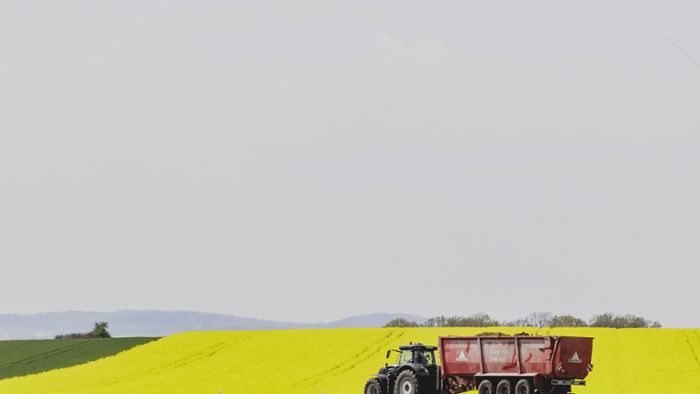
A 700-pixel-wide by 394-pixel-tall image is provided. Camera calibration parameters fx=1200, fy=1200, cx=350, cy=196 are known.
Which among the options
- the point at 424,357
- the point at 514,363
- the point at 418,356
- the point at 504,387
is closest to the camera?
the point at 514,363

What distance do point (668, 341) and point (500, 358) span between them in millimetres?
29031

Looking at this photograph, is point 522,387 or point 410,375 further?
point 410,375

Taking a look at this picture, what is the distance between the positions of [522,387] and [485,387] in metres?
1.67

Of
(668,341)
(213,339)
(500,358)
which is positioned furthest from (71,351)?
(500,358)

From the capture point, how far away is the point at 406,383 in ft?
152

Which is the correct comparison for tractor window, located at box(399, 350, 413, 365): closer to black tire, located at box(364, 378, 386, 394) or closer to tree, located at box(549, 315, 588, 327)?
black tire, located at box(364, 378, 386, 394)

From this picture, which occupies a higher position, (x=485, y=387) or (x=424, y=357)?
(x=424, y=357)

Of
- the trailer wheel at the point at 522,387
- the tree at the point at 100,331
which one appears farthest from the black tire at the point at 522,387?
the tree at the point at 100,331

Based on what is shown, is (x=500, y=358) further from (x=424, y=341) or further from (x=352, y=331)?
(x=352, y=331)

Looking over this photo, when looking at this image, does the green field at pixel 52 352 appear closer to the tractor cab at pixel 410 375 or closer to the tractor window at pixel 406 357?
the tractor cab at pixel 410 375

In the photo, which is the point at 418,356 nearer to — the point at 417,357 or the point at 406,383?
the point at 417,357

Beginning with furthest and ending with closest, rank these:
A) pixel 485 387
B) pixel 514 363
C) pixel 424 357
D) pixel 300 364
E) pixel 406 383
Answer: pixel 300 364
pixel 424 357
pixel 406 383
pixel 485 387
pixel 514 363

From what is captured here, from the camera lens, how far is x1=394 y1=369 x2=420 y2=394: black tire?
45850 millimetres

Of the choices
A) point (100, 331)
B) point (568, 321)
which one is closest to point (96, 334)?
point (100, 331)
